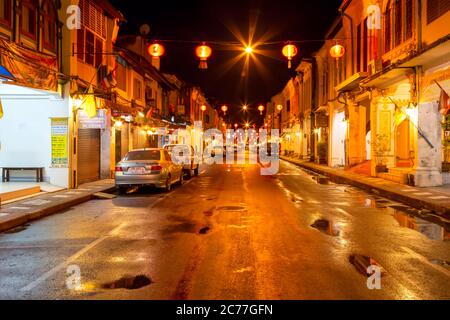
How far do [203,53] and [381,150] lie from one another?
10.4m

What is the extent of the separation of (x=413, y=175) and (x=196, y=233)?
38.9 feet

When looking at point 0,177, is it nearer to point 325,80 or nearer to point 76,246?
point 76,246

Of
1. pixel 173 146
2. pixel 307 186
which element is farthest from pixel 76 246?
pixel 173 146

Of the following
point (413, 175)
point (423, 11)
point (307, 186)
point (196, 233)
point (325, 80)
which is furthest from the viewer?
point (325, 80)

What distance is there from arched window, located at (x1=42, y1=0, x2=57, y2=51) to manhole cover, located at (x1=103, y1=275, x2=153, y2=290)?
12.4 metres

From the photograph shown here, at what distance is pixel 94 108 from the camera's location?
1769 centimetres

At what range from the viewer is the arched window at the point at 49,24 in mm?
15953

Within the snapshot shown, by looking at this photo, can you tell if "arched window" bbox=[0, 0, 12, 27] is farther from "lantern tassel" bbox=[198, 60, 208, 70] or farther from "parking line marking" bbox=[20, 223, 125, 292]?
"parking line marking" bbox=[20, 223, 125, 292]

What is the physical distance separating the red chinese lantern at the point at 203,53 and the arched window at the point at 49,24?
5334mm

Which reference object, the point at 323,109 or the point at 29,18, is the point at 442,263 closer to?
the point at 29,18

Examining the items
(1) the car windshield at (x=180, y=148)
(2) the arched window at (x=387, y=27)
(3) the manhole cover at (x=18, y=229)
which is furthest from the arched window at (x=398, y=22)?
(3) the manhole cover at (x=18, y=229)

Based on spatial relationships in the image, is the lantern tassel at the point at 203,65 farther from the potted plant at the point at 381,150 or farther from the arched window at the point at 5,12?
the potted plant at the point at 381,150

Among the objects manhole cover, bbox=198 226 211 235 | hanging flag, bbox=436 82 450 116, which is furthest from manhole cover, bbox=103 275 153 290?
hanging flag, bbox=436 82 450 116

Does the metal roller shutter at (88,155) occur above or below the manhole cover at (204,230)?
above
